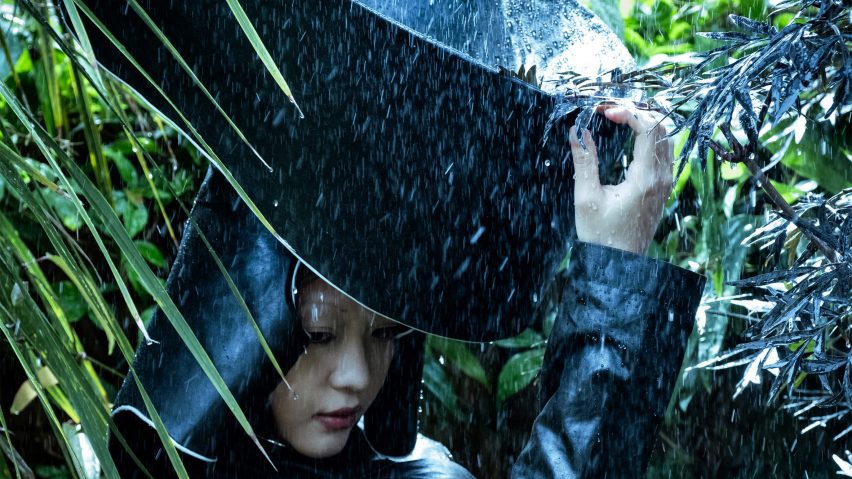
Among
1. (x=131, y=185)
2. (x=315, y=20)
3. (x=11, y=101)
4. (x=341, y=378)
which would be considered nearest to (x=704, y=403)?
(x=341, y=378)

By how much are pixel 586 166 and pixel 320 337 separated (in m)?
0.44

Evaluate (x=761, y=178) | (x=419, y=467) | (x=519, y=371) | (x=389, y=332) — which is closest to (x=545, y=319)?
(x=519, y=371)

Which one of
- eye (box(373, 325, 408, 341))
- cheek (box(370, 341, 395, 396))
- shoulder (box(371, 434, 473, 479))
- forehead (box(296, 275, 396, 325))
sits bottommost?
shoulder (box(371, 434, 473, 479))

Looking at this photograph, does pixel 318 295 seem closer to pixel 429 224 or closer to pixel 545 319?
pixel 429 224

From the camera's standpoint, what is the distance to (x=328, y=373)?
4.30ft

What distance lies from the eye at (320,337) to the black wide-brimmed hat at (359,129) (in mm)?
193

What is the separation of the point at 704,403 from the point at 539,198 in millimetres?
1400

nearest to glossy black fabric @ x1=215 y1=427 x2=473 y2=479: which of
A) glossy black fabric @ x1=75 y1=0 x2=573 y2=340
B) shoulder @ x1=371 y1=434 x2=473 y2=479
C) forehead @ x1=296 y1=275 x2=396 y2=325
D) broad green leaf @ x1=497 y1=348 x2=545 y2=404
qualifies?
shoulder @ x1=371 y1=434 x2=473 y2=479

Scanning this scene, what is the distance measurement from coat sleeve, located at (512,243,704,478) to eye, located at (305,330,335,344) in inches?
14.0

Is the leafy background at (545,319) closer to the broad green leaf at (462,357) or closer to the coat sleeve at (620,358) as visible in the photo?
the broad green leaf at (462,357)

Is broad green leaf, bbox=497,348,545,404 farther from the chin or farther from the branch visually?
the branch

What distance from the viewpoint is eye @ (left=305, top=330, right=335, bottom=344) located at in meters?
1.28

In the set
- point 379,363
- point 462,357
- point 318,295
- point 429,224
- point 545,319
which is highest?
point 429,224

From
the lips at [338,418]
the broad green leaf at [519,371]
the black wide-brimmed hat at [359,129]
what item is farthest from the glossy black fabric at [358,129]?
the broad green leaf at [519,371]
